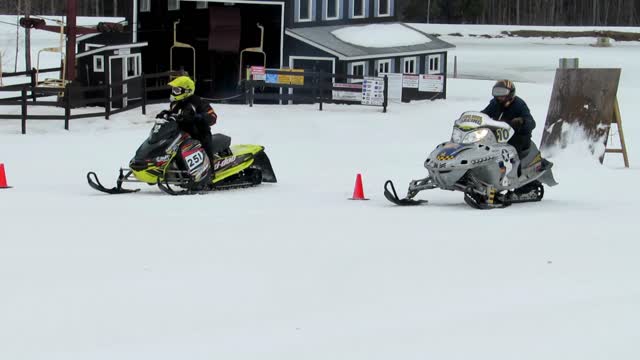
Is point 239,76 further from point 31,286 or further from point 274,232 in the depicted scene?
point 31,286

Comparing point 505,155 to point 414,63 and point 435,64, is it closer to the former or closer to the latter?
point 414,63

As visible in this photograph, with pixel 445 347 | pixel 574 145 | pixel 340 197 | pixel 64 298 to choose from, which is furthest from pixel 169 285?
pixel 574 145

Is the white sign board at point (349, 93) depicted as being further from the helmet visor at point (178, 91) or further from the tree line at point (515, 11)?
the tree line at point (515, 11)

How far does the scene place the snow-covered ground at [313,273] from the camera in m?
7.56

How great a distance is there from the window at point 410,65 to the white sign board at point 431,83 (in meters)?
2.53

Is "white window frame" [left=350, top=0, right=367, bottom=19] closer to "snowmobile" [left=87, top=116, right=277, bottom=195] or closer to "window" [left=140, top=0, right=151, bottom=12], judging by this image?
"window" [left=140, top=0, right=151, bottom=12]

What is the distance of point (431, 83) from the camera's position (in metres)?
38.9

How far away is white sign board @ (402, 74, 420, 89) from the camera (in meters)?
37.8

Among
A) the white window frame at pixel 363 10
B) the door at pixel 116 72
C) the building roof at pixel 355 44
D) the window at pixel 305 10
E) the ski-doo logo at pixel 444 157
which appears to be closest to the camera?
the ski-doo logo at pixel 444 157

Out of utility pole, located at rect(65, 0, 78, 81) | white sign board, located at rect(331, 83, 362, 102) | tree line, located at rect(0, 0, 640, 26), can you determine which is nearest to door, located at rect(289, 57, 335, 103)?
white sign board, located at rect(331, 83, 362, 102)

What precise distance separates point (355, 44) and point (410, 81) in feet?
7.00

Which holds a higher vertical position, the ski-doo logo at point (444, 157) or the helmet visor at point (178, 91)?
the helmet visor at point (178, 91)

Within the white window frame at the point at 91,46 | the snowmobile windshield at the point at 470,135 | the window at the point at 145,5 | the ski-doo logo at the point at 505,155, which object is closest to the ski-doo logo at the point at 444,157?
the snowmobile windshield at the point at 470,135

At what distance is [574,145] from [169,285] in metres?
13.4
